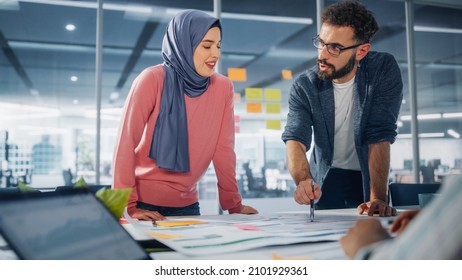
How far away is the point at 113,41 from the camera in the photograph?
2.32 metres

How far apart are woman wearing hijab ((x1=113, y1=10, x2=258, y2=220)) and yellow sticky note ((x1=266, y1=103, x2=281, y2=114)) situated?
55.0 inches

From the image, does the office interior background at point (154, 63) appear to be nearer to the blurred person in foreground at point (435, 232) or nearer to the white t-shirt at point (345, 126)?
the white t-shirt at point (345, 126)

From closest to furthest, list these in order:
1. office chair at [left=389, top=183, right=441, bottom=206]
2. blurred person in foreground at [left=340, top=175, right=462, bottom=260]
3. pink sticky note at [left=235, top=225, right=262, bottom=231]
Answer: blurred person in foreground at [left=340, top=175, right=462, bottom=260] < pink sticky note at [left=235, top=225, right=262, bottom=231] < office chair at [left=389, top=183, right=441, bottom=206]

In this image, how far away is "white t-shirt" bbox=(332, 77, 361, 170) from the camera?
986 millimetres

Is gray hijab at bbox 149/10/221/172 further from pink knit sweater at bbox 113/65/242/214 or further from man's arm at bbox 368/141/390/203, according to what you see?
man's arm at bbox 368/141/390/203

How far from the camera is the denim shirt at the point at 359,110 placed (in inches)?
37.5

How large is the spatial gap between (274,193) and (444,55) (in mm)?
1216

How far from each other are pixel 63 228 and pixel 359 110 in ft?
2.48

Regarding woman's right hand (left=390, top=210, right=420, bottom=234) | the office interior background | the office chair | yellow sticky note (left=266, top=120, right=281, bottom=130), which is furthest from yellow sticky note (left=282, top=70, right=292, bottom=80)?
woman's right hand (left=390, top=210, right=420, bottom=234)

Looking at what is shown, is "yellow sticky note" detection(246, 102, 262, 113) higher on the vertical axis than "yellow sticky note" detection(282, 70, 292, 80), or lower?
lower

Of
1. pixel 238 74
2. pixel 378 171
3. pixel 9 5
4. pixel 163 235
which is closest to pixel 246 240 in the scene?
pixel 163 235
